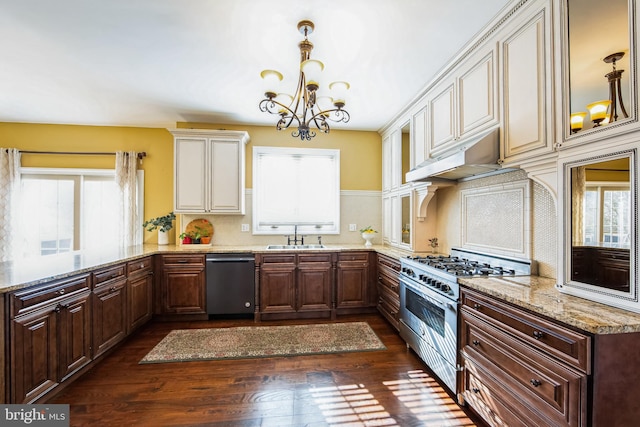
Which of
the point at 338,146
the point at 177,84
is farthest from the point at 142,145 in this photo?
the point at 338,146

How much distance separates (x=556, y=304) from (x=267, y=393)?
191 centimetres

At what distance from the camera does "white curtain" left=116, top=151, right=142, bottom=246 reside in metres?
3.90

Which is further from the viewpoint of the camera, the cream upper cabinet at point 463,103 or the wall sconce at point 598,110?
the cream upper cabinet at point 463,103

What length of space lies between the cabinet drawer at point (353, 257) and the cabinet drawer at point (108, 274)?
238 cm

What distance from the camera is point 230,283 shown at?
3.35 metres

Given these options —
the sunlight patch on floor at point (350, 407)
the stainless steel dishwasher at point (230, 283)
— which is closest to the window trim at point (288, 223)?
the stainless steel dishwasher at point (230, 283)

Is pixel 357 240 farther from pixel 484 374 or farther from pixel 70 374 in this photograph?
pixel 70 374

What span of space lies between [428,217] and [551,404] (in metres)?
2.13

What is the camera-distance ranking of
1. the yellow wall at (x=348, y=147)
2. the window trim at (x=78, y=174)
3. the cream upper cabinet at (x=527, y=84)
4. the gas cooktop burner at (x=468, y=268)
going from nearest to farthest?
the cream upper cabinet at (x=527, y=84) < the gas cooktop burner at (x=468, y=268) < the window trim at (x=78, y=174) < the yellow wall at (x=348, y=147)

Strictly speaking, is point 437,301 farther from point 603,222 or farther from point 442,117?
point 442,117

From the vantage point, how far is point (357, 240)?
4.21 m

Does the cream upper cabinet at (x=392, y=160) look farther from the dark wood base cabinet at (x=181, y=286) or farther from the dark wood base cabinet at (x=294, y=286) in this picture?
the dark wood base cabinet at (x=181, y=286)

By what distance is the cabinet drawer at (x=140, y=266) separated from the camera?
9.14ft

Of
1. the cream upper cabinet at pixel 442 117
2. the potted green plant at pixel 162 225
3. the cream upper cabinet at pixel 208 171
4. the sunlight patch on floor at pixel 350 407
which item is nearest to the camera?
the sunlight patch on floor at pixel 350 407
